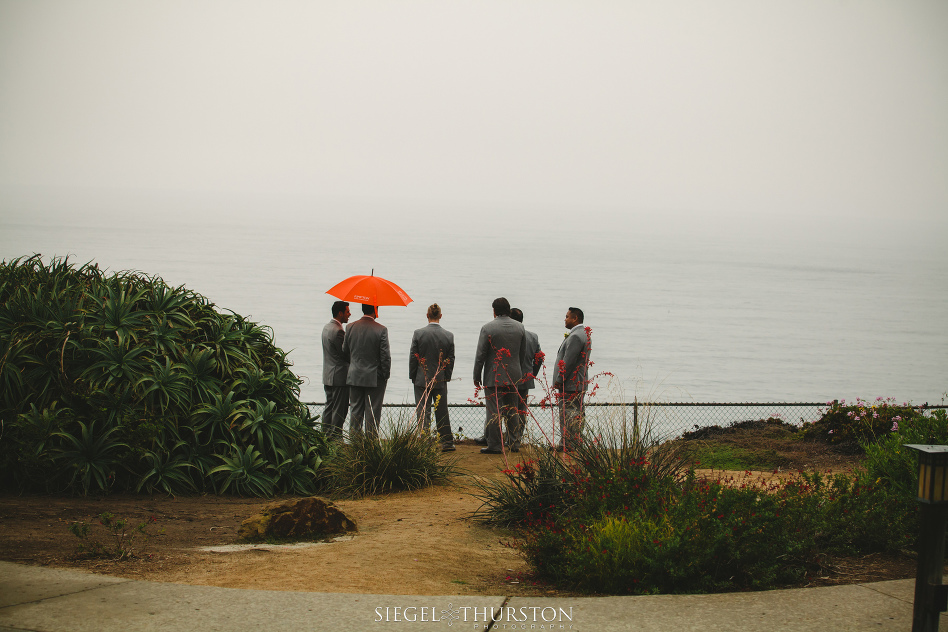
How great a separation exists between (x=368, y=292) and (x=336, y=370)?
4.27 ft

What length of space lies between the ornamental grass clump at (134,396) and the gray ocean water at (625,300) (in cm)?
375

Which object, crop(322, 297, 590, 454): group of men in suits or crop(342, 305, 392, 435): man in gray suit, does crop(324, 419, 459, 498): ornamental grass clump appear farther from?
crop(342, 305, 392, 435): man in gray suit

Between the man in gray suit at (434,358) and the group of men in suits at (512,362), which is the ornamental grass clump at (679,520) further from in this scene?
the man in gray suit at (434,358)

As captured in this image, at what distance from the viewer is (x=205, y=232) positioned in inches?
7712

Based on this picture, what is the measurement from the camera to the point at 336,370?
35.4 feet

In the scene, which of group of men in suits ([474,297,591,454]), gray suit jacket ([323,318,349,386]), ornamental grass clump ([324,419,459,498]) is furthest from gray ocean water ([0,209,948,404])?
gray suit jacket ([323,318,349,386])

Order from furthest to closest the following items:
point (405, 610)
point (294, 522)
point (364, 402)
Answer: point (364, 402)
point (294, 522)
point (405, 610)

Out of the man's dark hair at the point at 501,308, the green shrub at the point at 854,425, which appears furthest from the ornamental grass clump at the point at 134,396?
the green shrub at the point at 854,425

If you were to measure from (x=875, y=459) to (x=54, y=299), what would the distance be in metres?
8.22

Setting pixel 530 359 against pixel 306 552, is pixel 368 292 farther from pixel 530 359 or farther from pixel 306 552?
pixel 306 552

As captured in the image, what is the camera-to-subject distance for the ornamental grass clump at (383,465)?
341 inches

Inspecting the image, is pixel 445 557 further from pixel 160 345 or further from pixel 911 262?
pixel 911 262

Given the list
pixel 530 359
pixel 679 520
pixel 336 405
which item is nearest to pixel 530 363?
pixel 530 359

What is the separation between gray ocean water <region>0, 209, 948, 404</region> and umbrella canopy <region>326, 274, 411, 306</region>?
3054 mm
